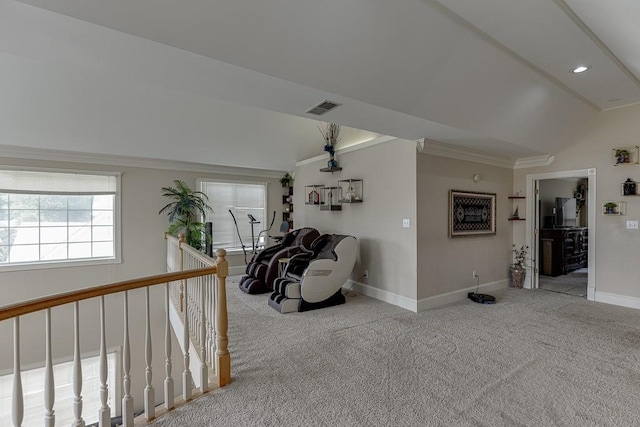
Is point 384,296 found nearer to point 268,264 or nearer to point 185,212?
point 268,264

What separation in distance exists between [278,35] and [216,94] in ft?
2.82

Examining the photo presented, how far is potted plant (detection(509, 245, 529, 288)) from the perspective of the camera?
5.38m

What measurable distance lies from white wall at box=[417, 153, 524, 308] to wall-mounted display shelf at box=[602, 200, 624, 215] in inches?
51.9

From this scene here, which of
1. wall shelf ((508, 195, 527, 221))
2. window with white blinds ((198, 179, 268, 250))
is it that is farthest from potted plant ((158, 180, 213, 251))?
wall shelf ((508, 195, 527, 221))

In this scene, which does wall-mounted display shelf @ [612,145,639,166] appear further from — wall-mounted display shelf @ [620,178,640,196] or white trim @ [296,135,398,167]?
white trim @ [296,135,398,167]

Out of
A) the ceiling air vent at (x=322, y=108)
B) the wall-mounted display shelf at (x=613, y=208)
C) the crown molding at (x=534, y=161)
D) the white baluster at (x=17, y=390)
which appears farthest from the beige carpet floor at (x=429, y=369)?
the crown molding at (x=534, y=161)

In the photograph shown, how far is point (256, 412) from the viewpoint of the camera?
6.81ft

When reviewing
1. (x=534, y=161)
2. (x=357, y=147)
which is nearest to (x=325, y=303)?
(x=357, y=147)

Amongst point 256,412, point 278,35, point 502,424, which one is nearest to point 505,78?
point 278,35

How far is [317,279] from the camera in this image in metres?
4.15

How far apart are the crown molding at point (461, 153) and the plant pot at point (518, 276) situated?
1.83 metres

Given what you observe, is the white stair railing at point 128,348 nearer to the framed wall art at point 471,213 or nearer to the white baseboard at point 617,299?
the framed wall art at point 471,213

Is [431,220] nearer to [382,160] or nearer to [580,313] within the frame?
[382,160]

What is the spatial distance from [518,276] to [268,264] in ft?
14.4
